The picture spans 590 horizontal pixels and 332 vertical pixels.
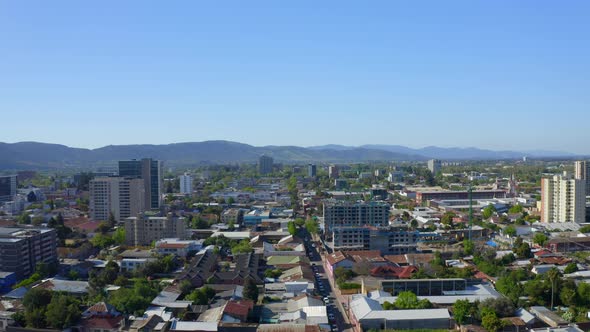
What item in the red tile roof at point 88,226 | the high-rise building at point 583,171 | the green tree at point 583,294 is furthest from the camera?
the high-rise building at point 583,171

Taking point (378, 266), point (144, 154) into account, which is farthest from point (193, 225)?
Result: point (144, 154)

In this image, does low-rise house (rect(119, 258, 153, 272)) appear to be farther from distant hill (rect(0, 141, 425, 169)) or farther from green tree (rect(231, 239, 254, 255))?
distant hill (rect(0, 141, 425, 169))

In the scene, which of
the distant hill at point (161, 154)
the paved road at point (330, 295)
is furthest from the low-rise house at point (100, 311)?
the distant hill at point (161, 154)

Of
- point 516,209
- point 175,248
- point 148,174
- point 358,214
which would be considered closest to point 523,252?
point 358,214

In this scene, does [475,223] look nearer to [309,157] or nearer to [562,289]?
[562,289]

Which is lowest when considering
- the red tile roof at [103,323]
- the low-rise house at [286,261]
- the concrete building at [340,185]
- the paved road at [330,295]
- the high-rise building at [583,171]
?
the paved road at [330,295]

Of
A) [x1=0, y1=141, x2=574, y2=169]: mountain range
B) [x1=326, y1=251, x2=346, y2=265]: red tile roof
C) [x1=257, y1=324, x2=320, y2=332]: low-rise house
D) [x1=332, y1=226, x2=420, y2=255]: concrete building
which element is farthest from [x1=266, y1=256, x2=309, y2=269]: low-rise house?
[x1=0, y1=141, x2=574, y2=169]: mountain range

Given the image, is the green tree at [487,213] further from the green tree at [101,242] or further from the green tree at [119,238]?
the green tree at [101,242]
